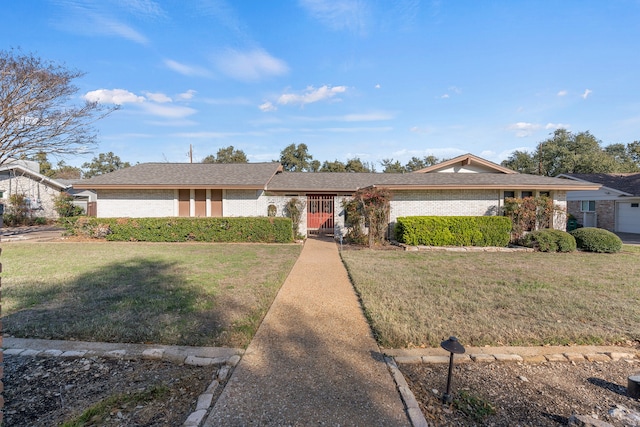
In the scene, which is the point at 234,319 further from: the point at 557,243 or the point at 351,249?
the point at 557,243

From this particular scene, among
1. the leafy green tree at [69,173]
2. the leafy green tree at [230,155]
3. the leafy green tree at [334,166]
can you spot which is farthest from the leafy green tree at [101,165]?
the leafy green tree at [334,166]

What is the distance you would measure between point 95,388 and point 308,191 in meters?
13.0

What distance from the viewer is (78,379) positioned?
9.74ft

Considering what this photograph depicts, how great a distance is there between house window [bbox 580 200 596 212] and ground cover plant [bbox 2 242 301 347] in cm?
2134

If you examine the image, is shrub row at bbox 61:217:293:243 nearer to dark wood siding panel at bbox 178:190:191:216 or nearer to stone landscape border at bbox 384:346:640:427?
dark wood siding panel at bbox 178:190:191:216

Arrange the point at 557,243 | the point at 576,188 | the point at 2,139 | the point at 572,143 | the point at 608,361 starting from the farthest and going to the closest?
the point at 572,143, the point at 2,139, the point at 576,188, the point at 557,243, the point at 608,361

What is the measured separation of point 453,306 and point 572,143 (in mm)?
39977

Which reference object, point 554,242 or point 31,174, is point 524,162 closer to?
point 554,242

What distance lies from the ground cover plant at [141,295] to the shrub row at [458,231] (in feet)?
17.0

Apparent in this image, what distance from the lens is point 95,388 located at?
9.28 feet

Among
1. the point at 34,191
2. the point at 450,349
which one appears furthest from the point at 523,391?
the point at 34,191

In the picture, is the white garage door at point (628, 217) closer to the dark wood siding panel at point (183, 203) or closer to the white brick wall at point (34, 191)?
the dark wood siding panel at point (183, 203)

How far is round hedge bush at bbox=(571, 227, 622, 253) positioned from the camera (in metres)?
10.9

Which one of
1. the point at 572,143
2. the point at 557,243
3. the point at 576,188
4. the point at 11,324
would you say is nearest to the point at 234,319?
the point at 11,324
